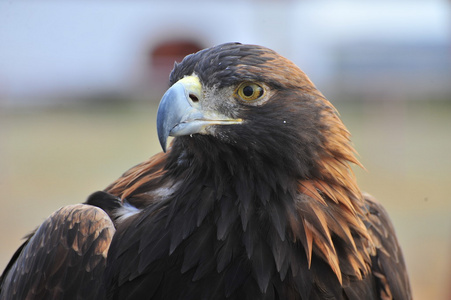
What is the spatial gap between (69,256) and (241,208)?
0.95 metres

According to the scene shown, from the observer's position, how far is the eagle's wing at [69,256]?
3.23m

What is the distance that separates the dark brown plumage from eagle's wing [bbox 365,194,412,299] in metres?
0.37

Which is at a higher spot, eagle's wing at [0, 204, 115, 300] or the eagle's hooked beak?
the eagle's hooked beak


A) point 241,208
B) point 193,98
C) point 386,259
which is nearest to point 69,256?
point 241,208

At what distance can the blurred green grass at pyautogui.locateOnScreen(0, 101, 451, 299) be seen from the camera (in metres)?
10.6

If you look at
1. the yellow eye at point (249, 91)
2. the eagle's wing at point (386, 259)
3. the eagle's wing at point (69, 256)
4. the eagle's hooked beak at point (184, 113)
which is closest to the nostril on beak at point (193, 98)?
the eagle's hooked beak at point (184, 113)

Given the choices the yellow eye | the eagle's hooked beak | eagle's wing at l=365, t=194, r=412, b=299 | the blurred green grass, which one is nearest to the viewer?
the eagle's hooked beak

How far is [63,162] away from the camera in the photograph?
17031 mm

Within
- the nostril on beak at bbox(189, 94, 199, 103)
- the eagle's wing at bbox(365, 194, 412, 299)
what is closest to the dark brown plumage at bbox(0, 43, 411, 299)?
the nostril on beak at bbox(189, 94, 199, 103)

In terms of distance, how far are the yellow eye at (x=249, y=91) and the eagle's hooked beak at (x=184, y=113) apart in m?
0.13

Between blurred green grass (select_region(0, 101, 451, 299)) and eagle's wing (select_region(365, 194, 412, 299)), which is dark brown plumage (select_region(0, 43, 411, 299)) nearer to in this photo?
eagle's wing (select_region(365, 194, 412, 299))

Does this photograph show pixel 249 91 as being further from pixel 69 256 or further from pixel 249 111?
pixel 69 256

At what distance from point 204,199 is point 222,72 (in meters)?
0.66

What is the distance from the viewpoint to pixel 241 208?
3166 mm
